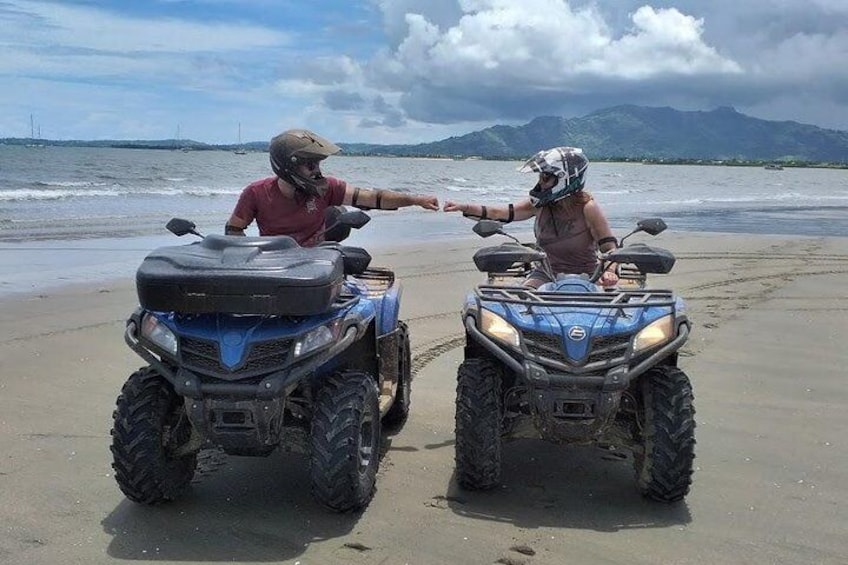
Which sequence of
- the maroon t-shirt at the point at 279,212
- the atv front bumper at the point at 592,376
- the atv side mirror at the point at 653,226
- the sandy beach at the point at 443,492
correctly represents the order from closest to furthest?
the sandy beach at the point at 443,492
the atv front bumper at the point at 592,376
the atv side mirror at the point at 653,226
the maroon t-shirt at the point at 279,212

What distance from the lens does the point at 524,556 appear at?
158 inches

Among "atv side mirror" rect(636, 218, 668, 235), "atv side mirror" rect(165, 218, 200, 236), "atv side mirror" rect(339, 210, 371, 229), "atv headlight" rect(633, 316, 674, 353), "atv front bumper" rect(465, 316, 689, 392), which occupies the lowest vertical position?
"atv front bumper" rect(465, 316, 689, 392)

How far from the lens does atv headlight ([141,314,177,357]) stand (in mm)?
4133

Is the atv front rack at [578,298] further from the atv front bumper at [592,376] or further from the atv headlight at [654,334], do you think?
the atv front bumper at [592,376]

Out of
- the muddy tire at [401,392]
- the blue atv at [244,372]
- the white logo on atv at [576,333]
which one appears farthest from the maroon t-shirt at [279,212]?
the white logo on atv at [576,333]

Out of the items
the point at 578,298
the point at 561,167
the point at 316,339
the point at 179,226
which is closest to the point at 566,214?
the point at 561,167

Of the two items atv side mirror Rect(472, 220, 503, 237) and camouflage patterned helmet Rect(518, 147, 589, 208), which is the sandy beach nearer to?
atv side mirror Rect(472, 220, 503, 237)

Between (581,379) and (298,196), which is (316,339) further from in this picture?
(298,196)

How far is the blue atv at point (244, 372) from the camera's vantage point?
13.1 feet

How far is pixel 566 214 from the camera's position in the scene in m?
5.91

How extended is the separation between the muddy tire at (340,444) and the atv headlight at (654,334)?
4.49 feet

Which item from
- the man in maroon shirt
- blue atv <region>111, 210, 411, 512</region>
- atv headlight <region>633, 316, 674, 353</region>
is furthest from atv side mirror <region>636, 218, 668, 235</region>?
blue atv <region>111, 210, 411, 512</region>

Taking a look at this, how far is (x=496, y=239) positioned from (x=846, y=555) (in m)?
13.8

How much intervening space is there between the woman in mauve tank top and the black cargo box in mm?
1834
